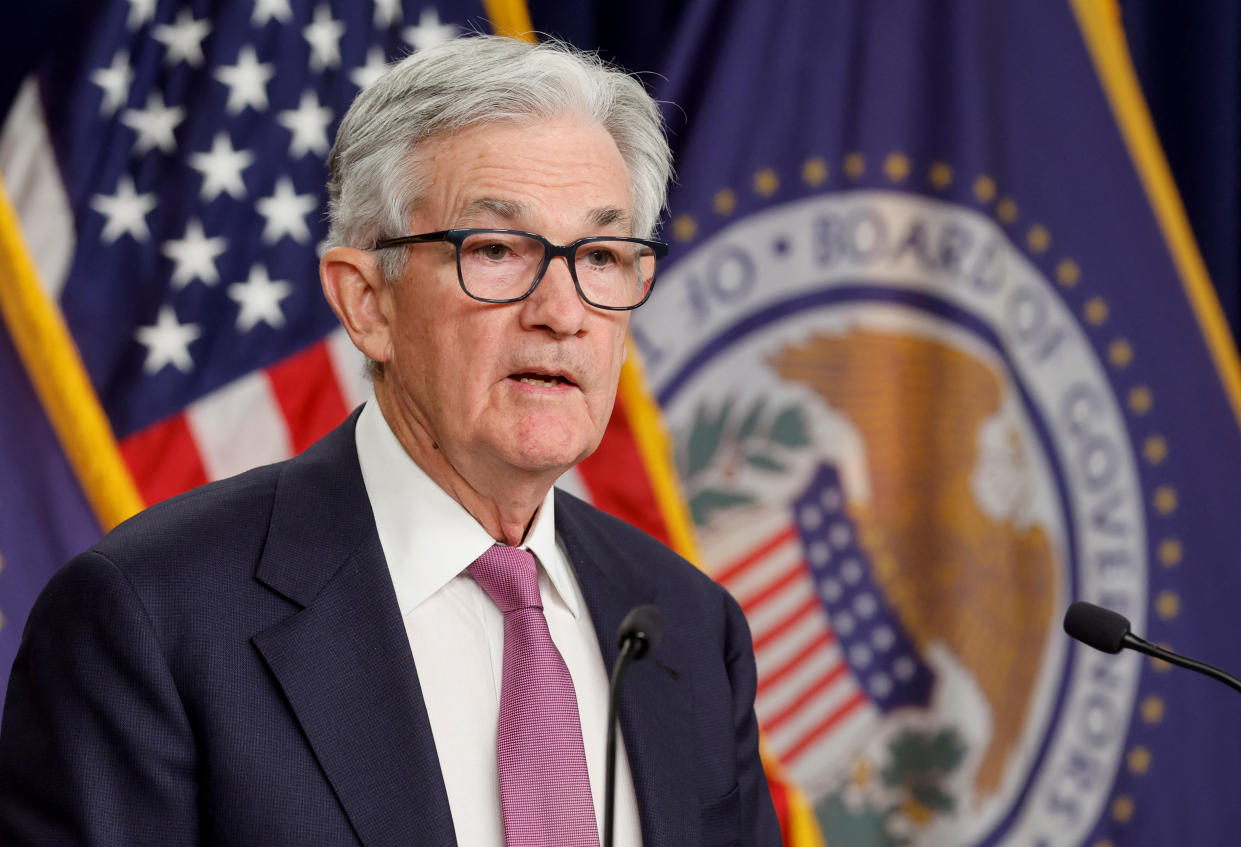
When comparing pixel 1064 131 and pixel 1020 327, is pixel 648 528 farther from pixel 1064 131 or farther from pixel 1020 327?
pixel 1064 131

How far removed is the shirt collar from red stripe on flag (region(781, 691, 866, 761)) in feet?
5.41

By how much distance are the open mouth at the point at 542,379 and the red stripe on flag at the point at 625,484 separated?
55.8 inches

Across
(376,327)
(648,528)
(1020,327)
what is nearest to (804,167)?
(1020,327)

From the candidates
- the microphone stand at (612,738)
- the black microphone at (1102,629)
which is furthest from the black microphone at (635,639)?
the black microphone at (1102,629)

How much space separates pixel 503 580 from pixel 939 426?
181cm

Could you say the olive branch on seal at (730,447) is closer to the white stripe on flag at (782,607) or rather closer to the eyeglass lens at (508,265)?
the white stripe on flag at (782,607)

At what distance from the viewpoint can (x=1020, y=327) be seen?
3020 mm

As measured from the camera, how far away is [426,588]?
139cm

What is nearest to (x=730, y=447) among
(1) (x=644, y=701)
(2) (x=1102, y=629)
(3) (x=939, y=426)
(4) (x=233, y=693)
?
(3) (x=939, y=426)

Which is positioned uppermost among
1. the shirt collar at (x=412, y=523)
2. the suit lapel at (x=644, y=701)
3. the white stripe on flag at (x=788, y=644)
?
the shirt collar at (x=412, y=523)

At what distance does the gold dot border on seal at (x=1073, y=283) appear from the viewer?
2986 mm

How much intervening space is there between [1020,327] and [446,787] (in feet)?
7.05

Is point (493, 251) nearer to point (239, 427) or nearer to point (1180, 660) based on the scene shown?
point (1180, 660)

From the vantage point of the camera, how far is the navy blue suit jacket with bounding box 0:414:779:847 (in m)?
1.16
